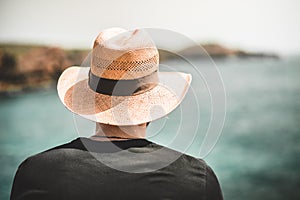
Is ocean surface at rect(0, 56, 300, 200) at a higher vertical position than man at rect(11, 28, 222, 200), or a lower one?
lower

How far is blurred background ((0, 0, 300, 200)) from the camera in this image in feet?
9.04

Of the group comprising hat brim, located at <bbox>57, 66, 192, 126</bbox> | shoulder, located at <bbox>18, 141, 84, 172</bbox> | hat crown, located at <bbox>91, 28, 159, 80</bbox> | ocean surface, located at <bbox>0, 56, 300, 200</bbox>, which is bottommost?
ocean surface, located at <bbox>0, 56, 300, 200</bbox>

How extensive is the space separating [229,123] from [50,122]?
0.94 meters

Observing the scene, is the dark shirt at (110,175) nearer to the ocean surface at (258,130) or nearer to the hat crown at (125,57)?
the hat crown at (125,57)

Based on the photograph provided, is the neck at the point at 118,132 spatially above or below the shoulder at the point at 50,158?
above

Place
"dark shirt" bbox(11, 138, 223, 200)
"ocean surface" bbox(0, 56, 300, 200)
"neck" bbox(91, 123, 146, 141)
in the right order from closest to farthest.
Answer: "dark shirt" bbox(11, 138, 223, 200) → "neck" bbox(91, 123, 146, 141) → "ocean surface" bbox(0, 56, 300, 200)

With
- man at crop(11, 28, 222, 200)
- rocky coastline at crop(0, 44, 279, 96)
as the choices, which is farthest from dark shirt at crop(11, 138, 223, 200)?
rocky coastline at crop(0, 44, 279, 96)

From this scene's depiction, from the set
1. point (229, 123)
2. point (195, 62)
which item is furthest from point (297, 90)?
point (195, 62)

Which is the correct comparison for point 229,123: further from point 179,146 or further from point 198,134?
point 179,146

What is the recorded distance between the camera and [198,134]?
2.66m

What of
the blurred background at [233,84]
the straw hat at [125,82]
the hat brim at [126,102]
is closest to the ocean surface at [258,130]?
the blurred background at [233,84]

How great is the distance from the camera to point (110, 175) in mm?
1250

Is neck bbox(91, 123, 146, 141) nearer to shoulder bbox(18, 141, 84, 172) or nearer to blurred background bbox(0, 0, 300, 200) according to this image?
shoulder bbox(18, 141, 84, 172)

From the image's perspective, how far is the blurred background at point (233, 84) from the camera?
2756mm
